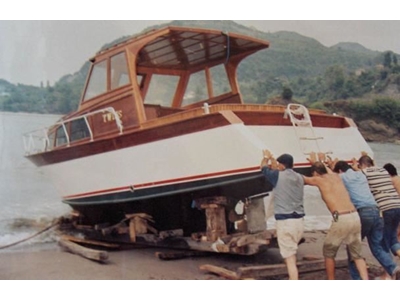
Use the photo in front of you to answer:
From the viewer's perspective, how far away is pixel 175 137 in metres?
4.43

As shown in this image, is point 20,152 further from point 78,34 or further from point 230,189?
point 230,189

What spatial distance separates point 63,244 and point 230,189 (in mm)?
1536

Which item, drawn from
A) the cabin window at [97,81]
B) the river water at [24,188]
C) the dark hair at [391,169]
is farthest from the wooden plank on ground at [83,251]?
the dark hair at [391,169]

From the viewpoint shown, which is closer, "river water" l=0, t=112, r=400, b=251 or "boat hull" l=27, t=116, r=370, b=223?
"boat hull" l=27, t=116, r=370, b=223

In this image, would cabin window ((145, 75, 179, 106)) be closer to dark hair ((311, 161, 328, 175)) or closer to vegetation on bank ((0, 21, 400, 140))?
vegetation on bank ((0, 21, 400, 140))

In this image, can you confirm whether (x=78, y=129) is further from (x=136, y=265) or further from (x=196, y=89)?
(x=136, y=265)

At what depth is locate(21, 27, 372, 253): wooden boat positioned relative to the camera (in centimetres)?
431

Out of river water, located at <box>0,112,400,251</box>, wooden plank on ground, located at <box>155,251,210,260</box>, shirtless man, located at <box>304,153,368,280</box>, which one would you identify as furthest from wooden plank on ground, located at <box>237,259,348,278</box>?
wooden plank on ground, located at <box>155,251,210,260</box>

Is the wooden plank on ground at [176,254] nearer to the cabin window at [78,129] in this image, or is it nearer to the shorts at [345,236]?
the shorts at [345,236]

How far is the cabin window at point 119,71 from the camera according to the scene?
4938 mm

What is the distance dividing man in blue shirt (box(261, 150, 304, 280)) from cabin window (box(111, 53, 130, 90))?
1.51 metres

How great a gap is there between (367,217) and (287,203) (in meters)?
0.62
